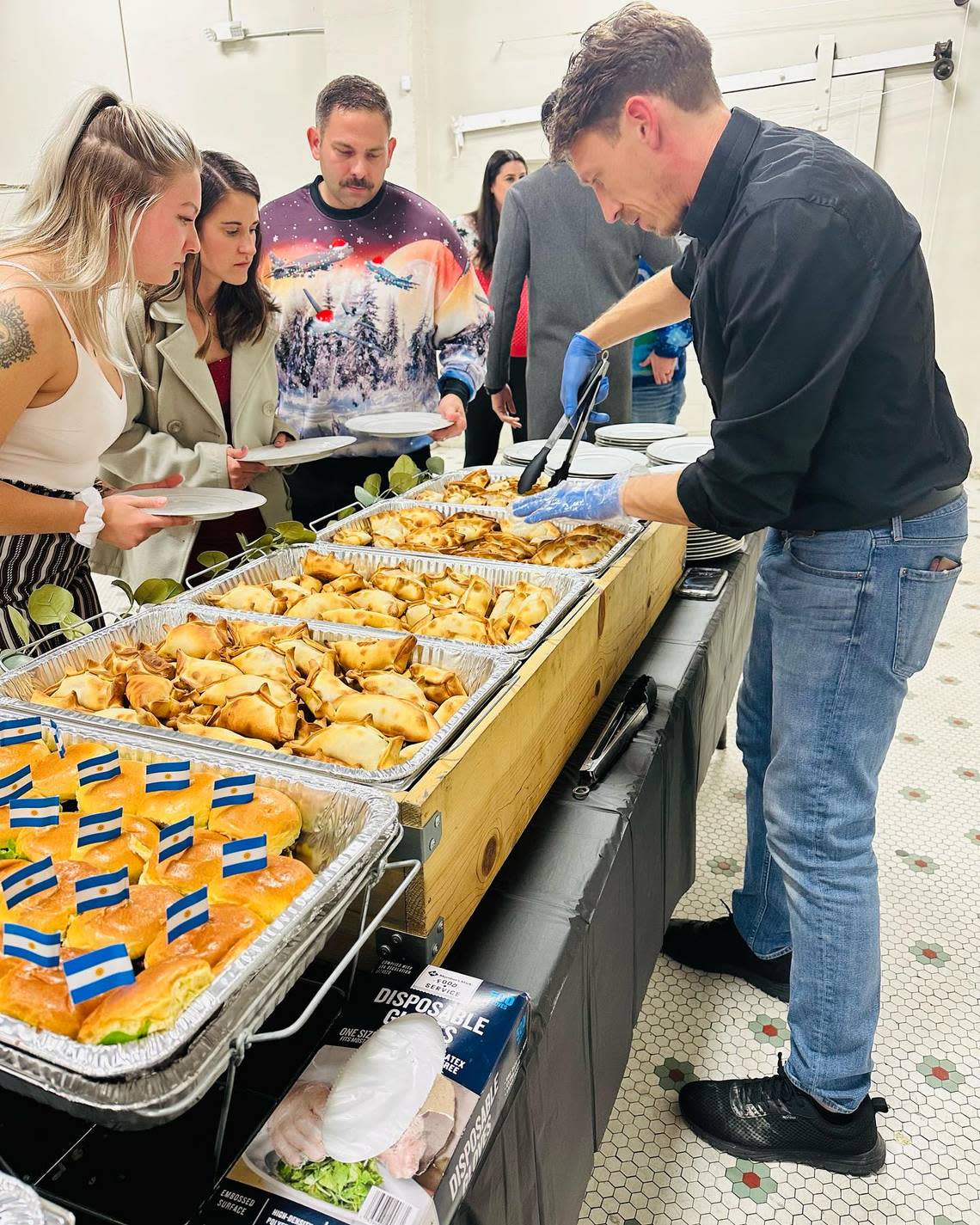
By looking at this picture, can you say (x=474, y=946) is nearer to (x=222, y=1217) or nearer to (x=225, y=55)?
(x=222, y=1217)

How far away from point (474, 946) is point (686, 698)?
761mm

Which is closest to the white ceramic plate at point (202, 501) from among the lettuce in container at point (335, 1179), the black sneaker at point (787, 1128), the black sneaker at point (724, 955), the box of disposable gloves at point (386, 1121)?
the box of disposable gloves at point (386, 1121)

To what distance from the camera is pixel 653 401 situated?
3.68 meters

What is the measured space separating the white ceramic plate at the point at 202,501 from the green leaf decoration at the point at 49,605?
0.25m

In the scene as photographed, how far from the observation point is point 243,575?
Answer: 1.50 metres

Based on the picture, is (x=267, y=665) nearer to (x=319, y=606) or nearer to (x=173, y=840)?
(x=319, y=606)

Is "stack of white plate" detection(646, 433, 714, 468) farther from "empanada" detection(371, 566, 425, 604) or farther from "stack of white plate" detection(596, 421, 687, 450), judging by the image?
"empanada" detection(371, 566, 425, 604)

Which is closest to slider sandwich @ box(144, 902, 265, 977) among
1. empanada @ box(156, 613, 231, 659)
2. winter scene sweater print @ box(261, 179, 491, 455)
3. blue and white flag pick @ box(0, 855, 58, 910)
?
blue and white flag pick @ box(0, 855, 58, 910)

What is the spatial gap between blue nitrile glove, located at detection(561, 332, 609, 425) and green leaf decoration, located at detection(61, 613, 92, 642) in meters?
1.17

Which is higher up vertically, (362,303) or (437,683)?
(362,303)

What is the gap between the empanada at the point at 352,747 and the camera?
3.04ft

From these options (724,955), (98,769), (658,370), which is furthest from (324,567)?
(658,370)

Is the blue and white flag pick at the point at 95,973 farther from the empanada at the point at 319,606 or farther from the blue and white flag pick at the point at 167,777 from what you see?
the empanada at the point at 319,606

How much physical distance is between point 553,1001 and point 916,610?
73 cm
